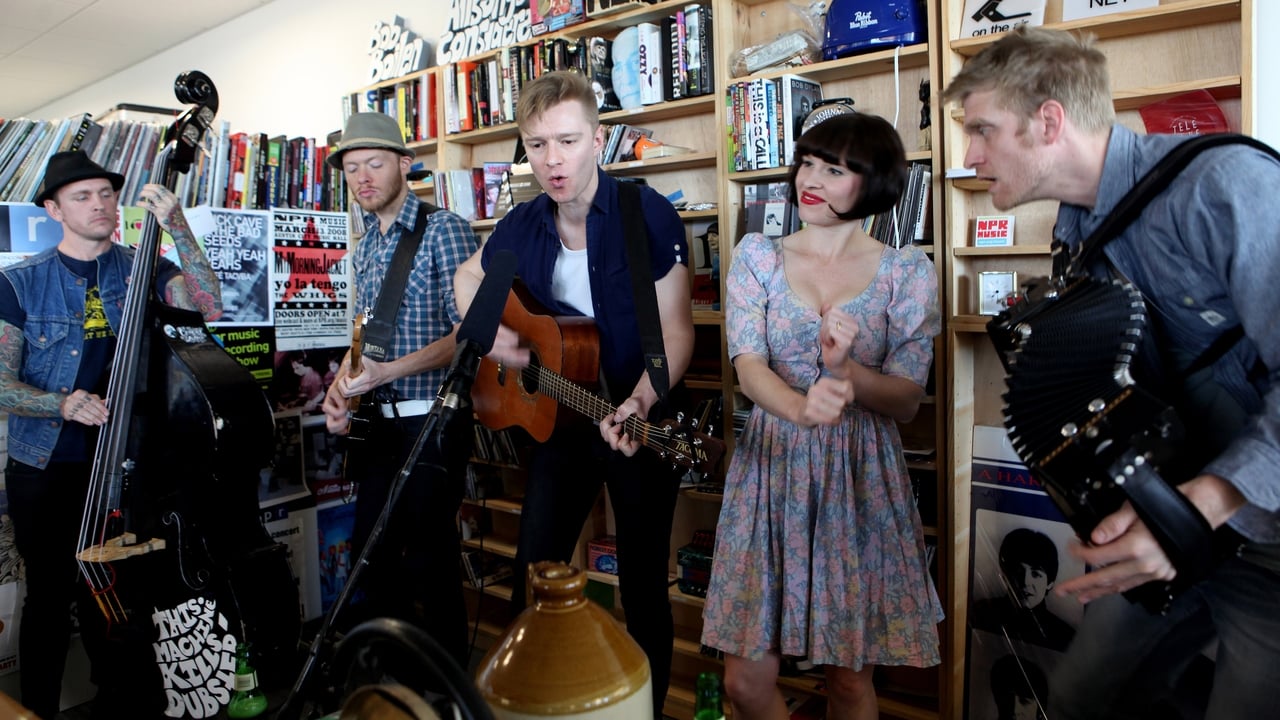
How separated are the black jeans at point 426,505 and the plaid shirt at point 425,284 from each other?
0.43ft

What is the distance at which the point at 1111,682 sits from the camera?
1421 mm

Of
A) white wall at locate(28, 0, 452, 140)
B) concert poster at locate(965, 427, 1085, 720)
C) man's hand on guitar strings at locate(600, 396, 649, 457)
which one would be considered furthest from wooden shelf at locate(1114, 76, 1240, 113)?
white wall at locate(28, 0, 452, 140)

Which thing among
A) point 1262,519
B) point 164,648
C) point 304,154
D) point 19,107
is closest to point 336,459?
point 164,648

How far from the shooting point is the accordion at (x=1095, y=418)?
103 centimetres

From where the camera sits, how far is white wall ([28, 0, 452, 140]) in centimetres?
479

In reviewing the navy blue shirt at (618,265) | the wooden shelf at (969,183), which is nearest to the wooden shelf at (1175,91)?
the wooden shelf at (969,183)

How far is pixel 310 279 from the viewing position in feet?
11.2

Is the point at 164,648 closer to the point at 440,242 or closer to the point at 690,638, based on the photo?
the point at 440,242

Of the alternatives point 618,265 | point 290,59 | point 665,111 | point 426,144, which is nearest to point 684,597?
point 618,265

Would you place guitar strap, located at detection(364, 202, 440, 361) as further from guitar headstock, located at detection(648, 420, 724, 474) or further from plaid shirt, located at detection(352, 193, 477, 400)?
guitar headstock, located at detection(648, 420, 724, 474)

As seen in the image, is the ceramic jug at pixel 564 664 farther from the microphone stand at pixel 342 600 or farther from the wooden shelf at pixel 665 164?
the wooden shelf at pixel 665 164

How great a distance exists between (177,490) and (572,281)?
1.25 meters

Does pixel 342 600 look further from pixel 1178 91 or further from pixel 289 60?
pixel 289 60

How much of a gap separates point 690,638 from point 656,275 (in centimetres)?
159
